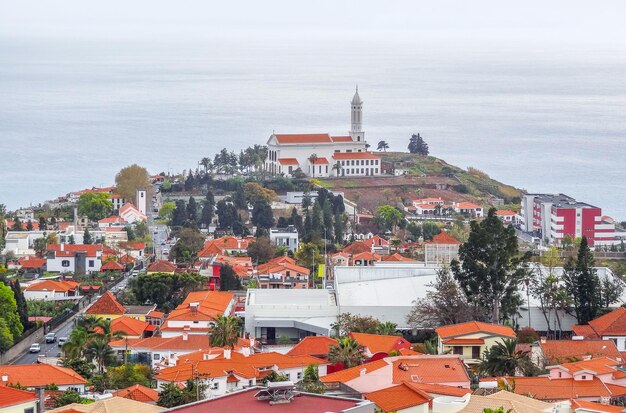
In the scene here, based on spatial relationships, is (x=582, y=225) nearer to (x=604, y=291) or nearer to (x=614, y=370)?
(x=604, y=291)

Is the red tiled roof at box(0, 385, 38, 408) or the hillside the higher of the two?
the hillside

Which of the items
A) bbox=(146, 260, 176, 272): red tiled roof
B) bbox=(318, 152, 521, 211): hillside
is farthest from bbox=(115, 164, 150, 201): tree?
bbox=(146, 260, 176, 272): red tiled roof

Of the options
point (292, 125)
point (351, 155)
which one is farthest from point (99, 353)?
point (292, 125)

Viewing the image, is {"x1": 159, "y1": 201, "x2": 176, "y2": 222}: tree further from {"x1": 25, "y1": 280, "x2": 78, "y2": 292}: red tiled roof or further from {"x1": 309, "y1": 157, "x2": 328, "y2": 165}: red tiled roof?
{"x1": 25, "y1": 280, "x2": 78, "y2": 292}: red tiled roof

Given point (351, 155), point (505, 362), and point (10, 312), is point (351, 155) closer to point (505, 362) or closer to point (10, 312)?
point (10, 312)

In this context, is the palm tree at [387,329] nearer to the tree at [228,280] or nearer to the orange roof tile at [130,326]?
the orange roof tile at [130,326]

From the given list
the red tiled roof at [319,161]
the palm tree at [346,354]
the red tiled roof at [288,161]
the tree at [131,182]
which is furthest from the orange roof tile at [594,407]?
the red tiled roof at [288,161]
